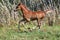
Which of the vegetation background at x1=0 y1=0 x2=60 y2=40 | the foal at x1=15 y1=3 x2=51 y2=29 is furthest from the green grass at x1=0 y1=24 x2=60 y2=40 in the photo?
the foal at x1=15 y1=3 x2=51 y2=29

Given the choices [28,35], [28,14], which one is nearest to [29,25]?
[28,14]

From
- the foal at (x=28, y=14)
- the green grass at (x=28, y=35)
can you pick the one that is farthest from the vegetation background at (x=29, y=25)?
the foal at (x=28, y=14)

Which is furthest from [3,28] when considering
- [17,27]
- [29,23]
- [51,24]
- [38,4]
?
[38,4]

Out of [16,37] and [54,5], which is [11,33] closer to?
[16,37]

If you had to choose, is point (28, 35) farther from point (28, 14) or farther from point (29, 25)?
point (29, 25)

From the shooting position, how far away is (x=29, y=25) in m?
12.6

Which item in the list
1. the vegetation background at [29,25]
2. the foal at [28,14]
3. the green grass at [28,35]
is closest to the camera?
the green grass at [28,35]

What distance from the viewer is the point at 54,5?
1545 centimetres

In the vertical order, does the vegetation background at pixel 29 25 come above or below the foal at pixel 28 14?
below

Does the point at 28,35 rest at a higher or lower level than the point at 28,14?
lower

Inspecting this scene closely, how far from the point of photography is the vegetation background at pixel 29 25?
995 centimetres

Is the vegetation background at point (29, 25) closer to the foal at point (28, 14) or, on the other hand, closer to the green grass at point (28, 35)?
the green grass at point (28, 35)

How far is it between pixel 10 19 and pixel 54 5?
3.60 metres

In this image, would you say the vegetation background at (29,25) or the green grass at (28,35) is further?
the vegetation background at (29,25)
